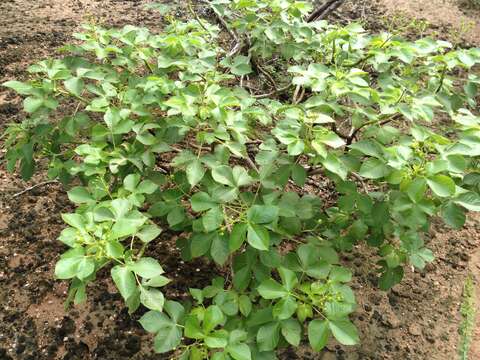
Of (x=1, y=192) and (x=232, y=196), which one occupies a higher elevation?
(x=232, y=196)

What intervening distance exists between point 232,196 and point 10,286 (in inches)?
45.2

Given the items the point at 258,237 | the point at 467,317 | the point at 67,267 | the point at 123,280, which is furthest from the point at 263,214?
the point at 467,317

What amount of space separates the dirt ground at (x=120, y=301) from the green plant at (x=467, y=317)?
31 mm

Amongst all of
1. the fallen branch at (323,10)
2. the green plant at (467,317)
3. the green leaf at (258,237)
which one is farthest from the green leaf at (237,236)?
the fallen branch at (323,10)

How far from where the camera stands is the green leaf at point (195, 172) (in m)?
1.55

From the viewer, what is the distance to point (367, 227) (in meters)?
1.76

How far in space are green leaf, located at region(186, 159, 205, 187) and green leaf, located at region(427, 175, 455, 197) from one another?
67 cm

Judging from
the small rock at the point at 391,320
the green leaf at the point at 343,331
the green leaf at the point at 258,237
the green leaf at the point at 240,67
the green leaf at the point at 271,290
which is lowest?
the small rock at the point at 391,320

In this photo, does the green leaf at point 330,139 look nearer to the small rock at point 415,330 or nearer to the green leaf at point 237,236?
the green leaf at point 237,236

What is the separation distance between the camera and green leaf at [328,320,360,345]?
1.36m

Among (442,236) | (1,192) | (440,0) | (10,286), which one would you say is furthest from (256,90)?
(440,0)

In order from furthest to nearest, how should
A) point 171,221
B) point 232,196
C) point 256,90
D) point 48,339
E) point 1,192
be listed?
point 256,90 → point 1,192 → point 48,339 → point 171,221 → point 232,196

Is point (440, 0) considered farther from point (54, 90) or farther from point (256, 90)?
point (54, 90)

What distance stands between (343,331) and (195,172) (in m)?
0.64
